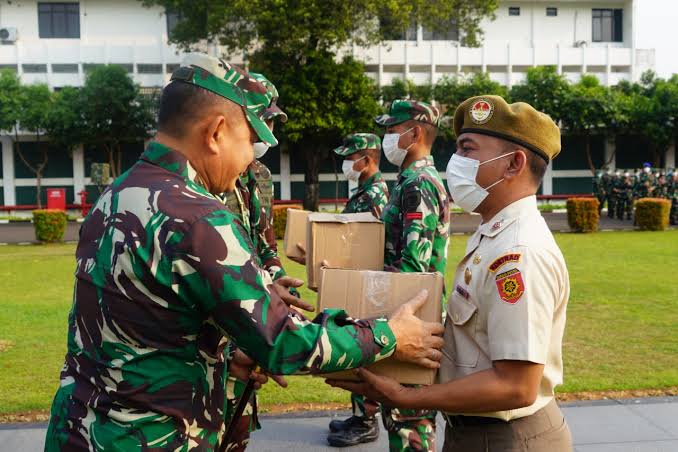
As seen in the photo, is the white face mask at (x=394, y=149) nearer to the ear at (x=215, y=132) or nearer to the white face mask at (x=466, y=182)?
the white face mask at (x=466, y=182)

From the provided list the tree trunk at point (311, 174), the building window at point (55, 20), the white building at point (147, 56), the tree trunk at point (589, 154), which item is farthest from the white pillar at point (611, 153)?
the building window at point (55, 20)


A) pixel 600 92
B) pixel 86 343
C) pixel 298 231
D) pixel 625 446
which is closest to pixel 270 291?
pixel 86 343

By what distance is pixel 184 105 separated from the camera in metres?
1.93

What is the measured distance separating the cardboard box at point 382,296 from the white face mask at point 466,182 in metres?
0.28

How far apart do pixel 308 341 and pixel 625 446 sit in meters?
3.18

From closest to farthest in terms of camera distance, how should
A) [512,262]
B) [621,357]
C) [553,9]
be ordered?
1. [512,262]
2. [621,357]
3. [553,9]

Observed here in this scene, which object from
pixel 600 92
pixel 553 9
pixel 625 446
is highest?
pixel 553 9

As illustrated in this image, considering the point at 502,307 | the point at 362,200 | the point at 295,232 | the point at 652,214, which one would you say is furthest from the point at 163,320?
the point at 652,214

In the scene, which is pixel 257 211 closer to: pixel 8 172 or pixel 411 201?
pixel 411 201

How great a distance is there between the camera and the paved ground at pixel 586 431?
429 cm

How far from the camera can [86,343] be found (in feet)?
6.13

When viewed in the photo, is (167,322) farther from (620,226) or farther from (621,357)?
(620,226)

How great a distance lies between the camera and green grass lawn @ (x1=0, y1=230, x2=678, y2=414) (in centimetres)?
555

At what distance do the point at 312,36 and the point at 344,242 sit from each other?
25.6 m
